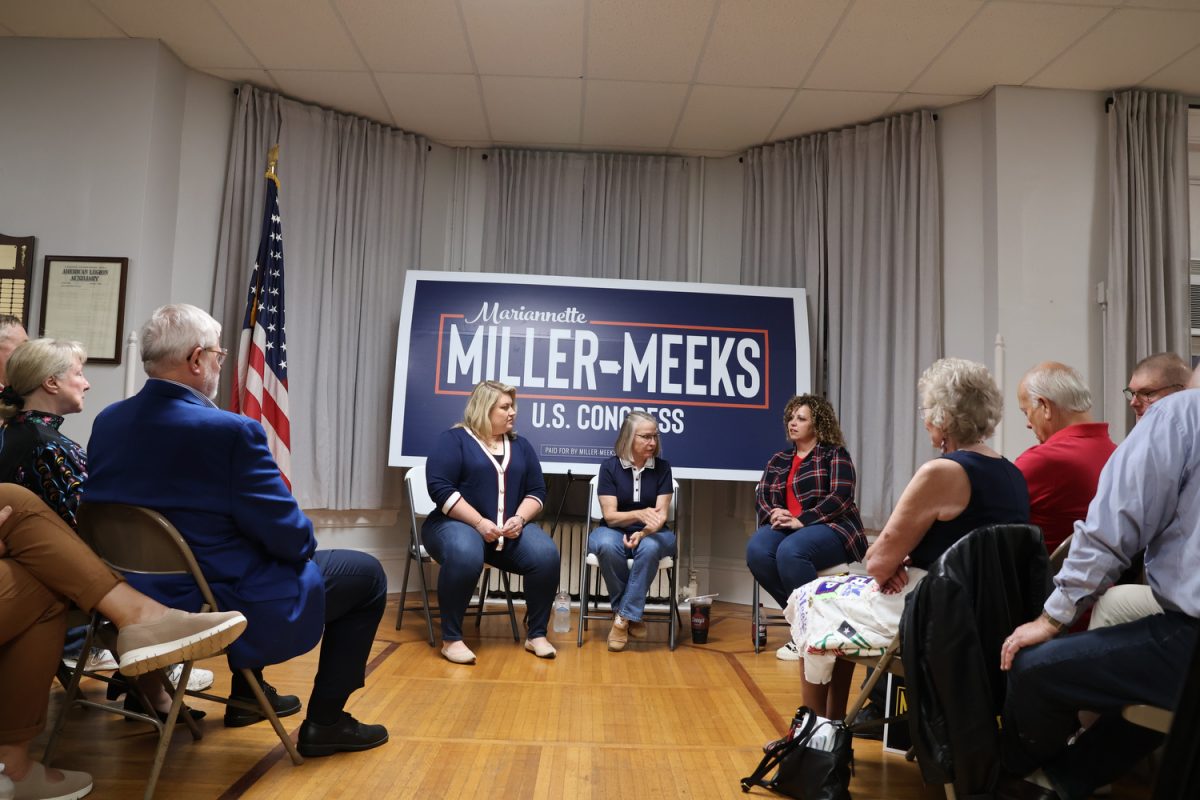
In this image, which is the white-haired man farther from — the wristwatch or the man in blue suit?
the man in blue suit

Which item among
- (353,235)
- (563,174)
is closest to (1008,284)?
(563,174)

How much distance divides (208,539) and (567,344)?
3.23 m

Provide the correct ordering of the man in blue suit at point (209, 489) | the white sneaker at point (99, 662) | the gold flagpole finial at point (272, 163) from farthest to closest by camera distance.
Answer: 1. the gold flagpole finial at point (272, 163)
2. the white sneaker at point (99, 662)
3. the man in blue suit at point (209, 489)

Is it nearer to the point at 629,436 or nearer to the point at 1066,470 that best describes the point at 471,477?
the point at 629,436

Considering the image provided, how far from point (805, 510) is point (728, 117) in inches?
99.0

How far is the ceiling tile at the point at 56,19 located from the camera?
416 centimetres

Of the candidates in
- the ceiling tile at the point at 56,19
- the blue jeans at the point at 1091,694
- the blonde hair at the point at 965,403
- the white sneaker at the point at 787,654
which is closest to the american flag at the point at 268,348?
the ceiling tile at the point at 56,19

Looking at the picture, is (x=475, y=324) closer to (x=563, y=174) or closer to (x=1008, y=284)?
(x=563, y=174)

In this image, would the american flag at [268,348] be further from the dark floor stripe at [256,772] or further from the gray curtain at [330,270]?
the dark floor stripe at [256,772]

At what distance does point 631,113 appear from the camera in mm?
5191

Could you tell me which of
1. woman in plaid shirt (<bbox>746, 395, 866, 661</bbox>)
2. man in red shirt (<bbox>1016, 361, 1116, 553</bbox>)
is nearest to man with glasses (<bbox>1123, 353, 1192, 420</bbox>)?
man in red shirt (<bbox>1016, 361, 1116, 553</bbox>)

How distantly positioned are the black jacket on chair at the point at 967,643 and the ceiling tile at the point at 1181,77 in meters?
3.67

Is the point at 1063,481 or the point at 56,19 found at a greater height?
the point at 56,19

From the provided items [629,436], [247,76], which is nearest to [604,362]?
[629,436]
